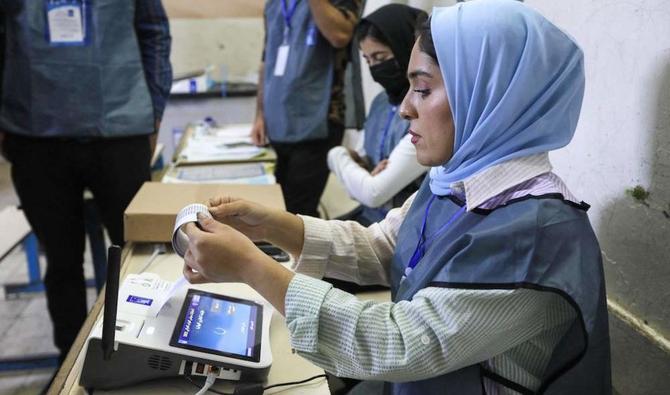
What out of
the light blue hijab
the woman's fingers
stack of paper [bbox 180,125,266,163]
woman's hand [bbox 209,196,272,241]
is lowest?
stack of paper [bbox 180,125,266,163]

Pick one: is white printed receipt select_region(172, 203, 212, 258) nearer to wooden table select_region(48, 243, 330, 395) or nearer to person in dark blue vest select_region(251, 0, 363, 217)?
wooden table select_region(48, 243, 330, 395)

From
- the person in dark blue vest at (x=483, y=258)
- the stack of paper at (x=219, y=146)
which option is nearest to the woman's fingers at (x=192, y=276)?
the person in dark blue vest at (x=483, y=258)

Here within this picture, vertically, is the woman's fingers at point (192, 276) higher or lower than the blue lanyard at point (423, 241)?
lower

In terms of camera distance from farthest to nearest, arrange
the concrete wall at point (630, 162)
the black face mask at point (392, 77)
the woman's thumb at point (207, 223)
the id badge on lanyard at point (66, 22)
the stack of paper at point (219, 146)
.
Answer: the stack of paper at point (219, 146), the black face mask at point (392, 77), the id badge on lanyard at point (66, 22), the concrete wall at point (630, 162), the woman's thumb at point (207, 223)

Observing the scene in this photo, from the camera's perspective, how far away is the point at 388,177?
59.9 inches

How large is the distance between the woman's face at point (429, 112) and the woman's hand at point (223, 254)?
0.31 m

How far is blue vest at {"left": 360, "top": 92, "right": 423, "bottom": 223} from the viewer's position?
1.60m

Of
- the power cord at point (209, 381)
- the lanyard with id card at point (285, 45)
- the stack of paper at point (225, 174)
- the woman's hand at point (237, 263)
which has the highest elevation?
Answer: the lanyard with id card at point (285, 45)

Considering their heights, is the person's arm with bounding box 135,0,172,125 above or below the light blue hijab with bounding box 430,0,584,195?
below

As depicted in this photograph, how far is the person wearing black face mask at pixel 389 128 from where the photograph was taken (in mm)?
1514

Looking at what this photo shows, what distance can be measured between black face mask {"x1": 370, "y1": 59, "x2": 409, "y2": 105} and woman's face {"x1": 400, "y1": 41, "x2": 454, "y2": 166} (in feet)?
2.49

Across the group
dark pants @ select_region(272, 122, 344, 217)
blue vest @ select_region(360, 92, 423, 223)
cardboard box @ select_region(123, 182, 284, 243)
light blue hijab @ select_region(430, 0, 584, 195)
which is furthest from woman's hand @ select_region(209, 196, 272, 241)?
dark pants @ select_region(272, 122, 344, 217)

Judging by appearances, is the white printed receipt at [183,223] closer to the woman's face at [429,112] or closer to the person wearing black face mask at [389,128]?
the woman's face at [429,112]

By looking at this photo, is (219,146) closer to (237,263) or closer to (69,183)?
(69,183)
